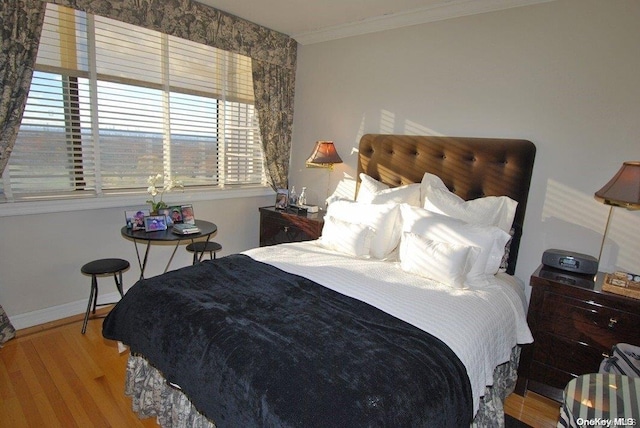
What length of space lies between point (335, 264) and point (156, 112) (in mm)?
2174

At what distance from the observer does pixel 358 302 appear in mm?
1929

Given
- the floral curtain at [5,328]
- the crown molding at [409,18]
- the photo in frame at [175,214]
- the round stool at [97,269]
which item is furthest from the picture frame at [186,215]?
the crown molding at [409,18]

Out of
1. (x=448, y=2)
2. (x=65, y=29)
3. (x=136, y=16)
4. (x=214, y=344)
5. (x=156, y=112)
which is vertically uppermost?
(x=448, y=2)

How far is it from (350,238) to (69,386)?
6.56ft

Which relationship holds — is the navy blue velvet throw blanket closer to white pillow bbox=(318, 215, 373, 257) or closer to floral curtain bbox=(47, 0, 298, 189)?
white pillow bbox=(318, 215, 373, 257)

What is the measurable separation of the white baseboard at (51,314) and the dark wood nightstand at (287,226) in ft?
5.05

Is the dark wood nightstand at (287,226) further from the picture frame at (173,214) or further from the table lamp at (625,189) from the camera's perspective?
the table lamp at (625,189)

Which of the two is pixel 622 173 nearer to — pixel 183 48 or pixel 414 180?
pixel 414 180

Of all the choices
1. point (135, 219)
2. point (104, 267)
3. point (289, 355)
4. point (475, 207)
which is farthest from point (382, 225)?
point (104, 267)

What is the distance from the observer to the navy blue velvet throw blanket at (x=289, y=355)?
1.26 m

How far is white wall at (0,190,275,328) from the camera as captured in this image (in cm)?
266

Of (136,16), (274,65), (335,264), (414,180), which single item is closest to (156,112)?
(136,16)

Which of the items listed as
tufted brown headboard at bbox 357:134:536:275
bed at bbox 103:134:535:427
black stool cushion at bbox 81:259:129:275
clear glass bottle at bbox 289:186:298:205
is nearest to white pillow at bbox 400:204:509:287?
bed at bbox 103:134:535:427

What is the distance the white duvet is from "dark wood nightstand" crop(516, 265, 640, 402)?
164 millimetres
